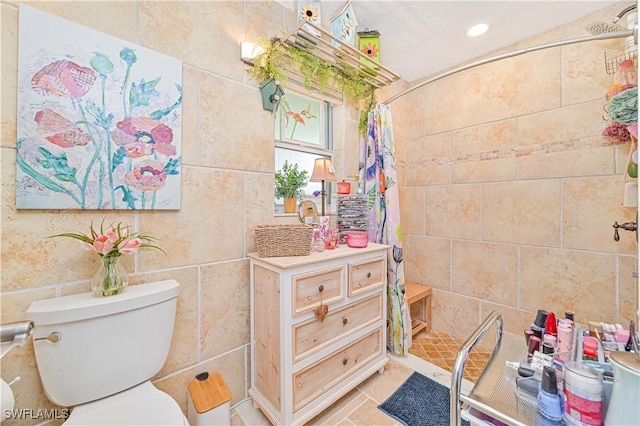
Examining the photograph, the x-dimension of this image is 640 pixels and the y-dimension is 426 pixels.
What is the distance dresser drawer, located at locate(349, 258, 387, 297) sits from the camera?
157 centimetres

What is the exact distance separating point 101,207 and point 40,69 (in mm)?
559

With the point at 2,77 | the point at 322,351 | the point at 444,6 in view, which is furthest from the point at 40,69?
the point at 444,6

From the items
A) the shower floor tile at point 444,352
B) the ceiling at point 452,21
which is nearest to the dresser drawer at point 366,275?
the shower floor tile at point 444,352

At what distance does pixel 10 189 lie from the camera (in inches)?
38.6

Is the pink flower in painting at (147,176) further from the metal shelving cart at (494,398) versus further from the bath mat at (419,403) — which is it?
the bath mat at (419,403)

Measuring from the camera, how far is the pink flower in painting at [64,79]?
3.30ft

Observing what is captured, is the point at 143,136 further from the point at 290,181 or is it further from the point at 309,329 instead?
the point at 309,329

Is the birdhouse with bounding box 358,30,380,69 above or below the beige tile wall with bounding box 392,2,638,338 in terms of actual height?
above

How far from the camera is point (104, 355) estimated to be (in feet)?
3.25

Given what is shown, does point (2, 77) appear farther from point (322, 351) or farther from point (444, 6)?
point (444, 6)

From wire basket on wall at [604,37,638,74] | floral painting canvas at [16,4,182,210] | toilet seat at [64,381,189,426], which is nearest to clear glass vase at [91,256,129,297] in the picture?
floral painting canvas at [16,4,182,210]

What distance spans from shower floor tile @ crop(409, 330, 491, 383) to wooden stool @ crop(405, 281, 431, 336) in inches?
2.5

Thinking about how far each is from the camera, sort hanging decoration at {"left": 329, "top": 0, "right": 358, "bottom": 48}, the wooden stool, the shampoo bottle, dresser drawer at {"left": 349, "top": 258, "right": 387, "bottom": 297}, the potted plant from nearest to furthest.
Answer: the shampoo bottle
dresser drawer at {"left": 349, "top": 258, "right": 387, "bottom": 297}
hanging decoration at {"left": 329, "top": 0, "right": 358, "bottom": 48}
the potted plant
the wooden stool

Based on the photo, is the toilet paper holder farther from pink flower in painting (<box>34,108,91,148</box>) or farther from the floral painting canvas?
pink flower in painting (<box>34,108,91,148</box>)
